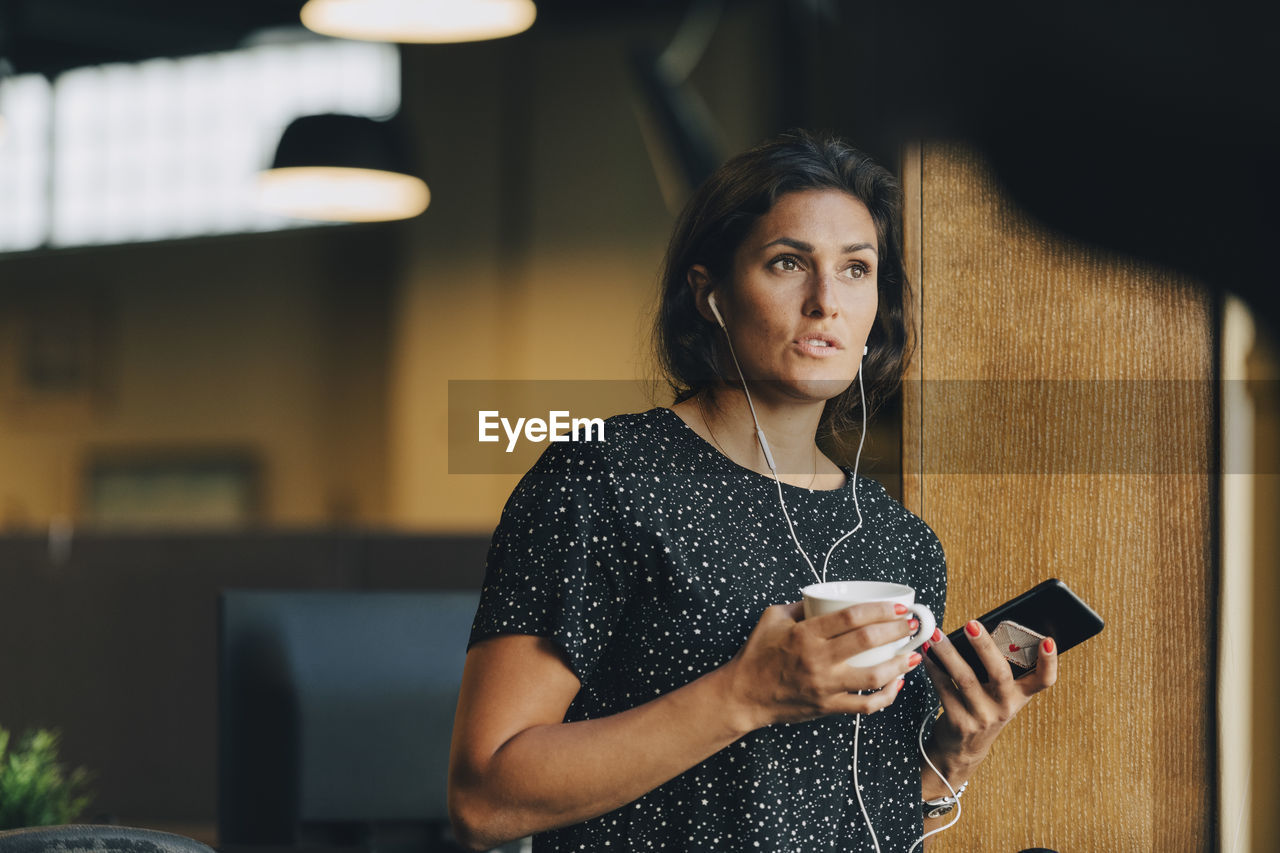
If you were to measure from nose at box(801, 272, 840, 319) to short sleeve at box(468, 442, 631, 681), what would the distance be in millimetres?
196

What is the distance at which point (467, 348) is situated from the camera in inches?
260

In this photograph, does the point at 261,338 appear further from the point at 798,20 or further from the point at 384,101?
the point at 798,20

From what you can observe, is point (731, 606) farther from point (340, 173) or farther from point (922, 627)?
point (340, 173)

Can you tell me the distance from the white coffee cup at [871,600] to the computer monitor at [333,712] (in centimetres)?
75

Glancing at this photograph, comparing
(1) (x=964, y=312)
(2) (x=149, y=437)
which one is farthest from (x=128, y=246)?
(1) (x=964, y=312)

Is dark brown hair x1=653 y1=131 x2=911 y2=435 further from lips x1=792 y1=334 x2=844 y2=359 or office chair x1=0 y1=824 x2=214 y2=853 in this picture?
office chair x1=0 y1=824 x2=214 y2=853

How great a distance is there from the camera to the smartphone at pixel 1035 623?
88 centimetres

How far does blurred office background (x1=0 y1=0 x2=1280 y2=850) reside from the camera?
95 centimetres

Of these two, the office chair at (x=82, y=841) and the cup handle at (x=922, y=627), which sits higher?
the cup handle at (x=922, y=627)

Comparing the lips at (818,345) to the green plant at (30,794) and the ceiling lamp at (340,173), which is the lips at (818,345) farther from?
the ceiling lamp at (340,173)

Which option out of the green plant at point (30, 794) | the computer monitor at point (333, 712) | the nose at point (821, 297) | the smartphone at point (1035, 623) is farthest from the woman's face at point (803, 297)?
the green plant at point (30, 794)

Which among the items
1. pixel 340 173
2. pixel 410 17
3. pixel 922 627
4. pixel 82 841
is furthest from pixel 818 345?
pixel 340 173

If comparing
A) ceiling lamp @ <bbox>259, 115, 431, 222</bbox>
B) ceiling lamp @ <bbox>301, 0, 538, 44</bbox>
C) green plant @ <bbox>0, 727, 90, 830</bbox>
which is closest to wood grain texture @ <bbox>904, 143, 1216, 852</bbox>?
green plant @ <bbox>0, 727, 90, 830</bbox>

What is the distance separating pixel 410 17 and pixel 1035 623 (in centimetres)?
183
